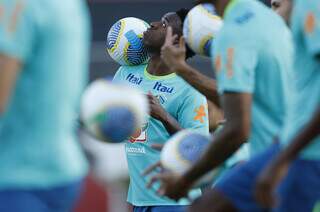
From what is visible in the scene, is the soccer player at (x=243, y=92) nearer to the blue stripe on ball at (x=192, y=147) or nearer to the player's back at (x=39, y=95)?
the blue stripe on ball at (x=192, y=147)

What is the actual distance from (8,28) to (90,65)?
13.6 metres

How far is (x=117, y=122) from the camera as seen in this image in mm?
4973

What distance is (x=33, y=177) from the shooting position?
4.54 m

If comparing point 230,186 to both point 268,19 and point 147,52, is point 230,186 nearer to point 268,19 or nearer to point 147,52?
point 268,19

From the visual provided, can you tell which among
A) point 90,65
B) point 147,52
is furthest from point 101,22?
point 147,52

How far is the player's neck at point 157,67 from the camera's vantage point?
327 inches

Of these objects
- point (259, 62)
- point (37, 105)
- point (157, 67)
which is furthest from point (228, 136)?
point (157, 67)

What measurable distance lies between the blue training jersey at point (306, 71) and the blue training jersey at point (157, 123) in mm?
2685

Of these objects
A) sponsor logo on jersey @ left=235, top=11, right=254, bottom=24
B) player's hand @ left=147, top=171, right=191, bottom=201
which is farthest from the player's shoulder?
sponsor logo on jersey @ left=235, top=11, right=254, bottom=24

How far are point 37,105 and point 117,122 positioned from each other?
551 millimetres

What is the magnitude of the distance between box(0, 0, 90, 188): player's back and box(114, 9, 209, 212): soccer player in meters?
3.23

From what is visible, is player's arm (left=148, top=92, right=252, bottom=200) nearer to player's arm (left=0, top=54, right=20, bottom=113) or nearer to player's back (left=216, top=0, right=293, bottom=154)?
player's back (left=216, top=0, right=293, bottom=154)

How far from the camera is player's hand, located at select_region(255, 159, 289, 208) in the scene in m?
4.84

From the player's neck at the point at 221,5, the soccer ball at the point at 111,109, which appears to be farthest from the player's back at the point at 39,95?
the player's neck at the point at 221,5
